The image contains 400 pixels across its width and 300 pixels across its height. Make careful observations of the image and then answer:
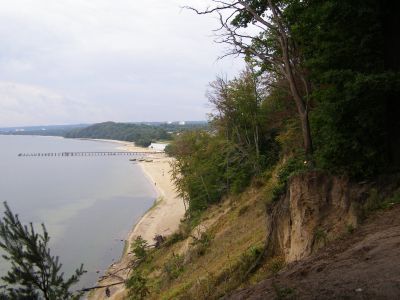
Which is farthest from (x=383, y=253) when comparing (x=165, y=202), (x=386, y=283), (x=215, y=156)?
(x=165, y=202)

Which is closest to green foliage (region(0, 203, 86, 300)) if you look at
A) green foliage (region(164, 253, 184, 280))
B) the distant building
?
green foliage (region(164, 253, 184, 280))

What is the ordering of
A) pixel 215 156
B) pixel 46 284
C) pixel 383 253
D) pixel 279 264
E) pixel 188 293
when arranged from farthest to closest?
pixel 215 156 < pixel 188 293 < pixel 279 264 < pixel 46 284 < pixel 383 253

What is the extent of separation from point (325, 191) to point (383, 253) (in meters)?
4.11

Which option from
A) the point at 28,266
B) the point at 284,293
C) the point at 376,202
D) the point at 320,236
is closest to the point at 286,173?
the point at 320,236

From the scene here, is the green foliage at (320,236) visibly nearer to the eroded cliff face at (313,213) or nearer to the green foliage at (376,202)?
the eroded cliff face at (313,213)

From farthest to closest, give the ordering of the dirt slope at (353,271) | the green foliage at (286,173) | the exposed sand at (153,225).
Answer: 1. the exposed sand at (153,225)
2. the green foliage at (286,173)
3. the dirt slope at (353,271)

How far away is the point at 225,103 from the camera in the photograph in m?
34.9

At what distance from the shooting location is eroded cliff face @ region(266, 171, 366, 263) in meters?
10.3

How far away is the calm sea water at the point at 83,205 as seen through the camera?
42.9m

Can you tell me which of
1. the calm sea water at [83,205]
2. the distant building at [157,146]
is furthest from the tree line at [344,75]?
the distant building at [157,146]

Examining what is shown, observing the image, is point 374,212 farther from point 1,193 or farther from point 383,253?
point 1,193

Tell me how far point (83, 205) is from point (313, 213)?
60.7 m

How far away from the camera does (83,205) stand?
67.6 m

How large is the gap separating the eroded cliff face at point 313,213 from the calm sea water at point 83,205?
85.5 ft
